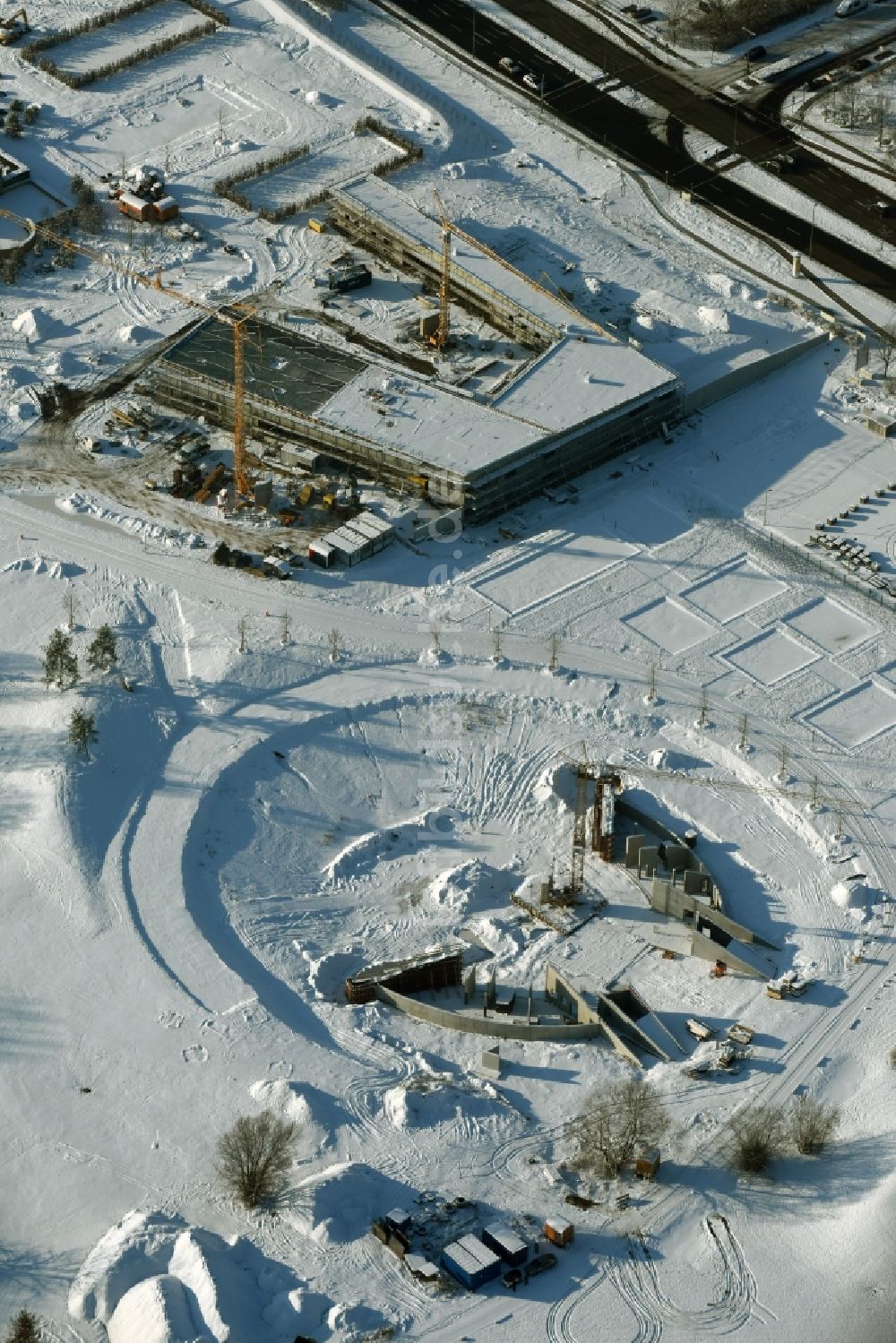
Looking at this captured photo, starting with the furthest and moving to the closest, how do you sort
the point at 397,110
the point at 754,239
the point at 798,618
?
the point at 397,110
the point at 754,239
the point at 798,618

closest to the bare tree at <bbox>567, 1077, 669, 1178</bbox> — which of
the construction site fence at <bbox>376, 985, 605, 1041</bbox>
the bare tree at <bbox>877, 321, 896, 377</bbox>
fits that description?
Result: the construction site fence at <bbox>376, 985, 605, 1041</bbox>

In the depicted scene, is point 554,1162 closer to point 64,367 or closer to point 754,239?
point 64,367

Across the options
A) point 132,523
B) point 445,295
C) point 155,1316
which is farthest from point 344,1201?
point 445,295

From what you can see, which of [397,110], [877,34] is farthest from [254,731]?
[877,34]

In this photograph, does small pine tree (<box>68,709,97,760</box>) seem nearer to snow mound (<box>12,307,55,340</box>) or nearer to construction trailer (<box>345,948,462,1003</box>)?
construction trailer (<box>345,948,462,1003</box>)

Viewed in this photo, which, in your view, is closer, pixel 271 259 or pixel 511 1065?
pixel 511 1065

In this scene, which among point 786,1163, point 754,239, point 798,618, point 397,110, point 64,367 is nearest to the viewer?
point 786,1163

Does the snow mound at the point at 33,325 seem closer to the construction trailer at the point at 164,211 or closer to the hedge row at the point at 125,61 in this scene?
the construction trailer at the point at 164,211
